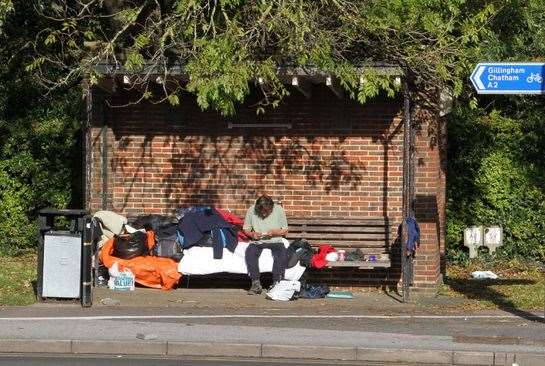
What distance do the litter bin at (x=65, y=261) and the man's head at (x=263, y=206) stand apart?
244cm

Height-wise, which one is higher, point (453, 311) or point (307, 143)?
point (307, 143)

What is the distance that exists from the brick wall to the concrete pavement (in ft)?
5.18

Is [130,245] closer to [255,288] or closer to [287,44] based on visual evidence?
[255,288]

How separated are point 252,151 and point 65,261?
11.1 ft

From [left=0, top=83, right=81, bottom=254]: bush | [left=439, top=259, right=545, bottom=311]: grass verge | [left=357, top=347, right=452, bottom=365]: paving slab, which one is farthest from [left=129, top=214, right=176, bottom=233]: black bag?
[left=357, top=347, right=452, bottom=365]: paving slab

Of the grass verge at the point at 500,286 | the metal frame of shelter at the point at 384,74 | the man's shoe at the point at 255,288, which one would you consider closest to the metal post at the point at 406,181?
the metal frame of shelter at the point at 384,74

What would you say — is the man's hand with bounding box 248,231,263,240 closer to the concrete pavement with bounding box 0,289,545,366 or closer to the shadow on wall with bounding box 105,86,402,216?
the concrete pavement with bounding box 0,289,545,366

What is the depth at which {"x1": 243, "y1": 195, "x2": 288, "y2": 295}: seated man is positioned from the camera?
15.6m

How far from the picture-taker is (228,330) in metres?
12.5

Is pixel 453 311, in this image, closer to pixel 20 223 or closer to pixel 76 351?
pixel 76 351

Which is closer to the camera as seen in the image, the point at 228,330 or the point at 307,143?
the point at 228,330

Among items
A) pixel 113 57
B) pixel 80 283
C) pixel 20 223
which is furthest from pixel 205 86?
pixel 20 223

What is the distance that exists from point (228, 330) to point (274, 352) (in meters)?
1.24

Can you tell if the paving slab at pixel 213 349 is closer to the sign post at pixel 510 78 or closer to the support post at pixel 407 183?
the sign post at pixel 510 78
